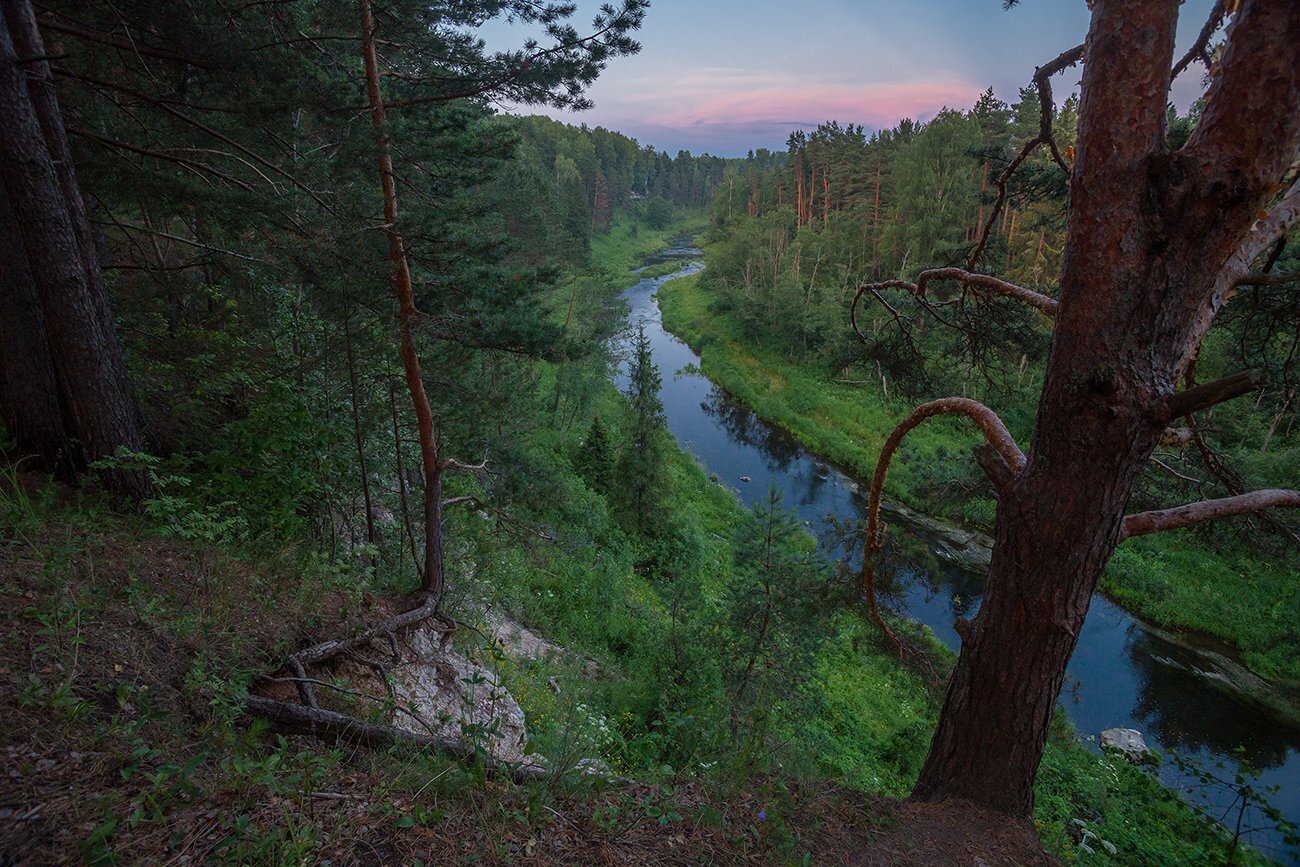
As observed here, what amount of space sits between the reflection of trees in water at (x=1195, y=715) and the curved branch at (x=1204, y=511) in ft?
42.5

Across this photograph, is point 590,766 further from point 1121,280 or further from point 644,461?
point 644,461

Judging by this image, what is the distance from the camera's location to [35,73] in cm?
453

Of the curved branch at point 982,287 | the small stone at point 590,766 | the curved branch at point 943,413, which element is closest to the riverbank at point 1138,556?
the curved branch at point 982,287

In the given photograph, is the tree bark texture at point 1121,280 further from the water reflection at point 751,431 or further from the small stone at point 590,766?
the water reflection at point 751,431

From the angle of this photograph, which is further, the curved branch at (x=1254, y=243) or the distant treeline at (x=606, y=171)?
the distant treeline at (x=606, y=171)

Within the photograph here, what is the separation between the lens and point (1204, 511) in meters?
3.07

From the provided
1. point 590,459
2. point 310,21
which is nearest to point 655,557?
point 590,459

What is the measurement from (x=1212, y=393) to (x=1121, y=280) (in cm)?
64

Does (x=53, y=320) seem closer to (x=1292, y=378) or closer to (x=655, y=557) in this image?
(x=1292, y=378)

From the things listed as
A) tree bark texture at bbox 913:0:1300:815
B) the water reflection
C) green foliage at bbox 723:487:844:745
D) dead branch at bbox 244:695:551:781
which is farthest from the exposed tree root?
the water reflection

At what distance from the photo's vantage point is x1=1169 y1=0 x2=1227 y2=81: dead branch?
294 centimetres

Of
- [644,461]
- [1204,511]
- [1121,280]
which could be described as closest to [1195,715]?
[644,461]

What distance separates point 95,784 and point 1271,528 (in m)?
6.41

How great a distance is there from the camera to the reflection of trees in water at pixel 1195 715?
12.4 meters
